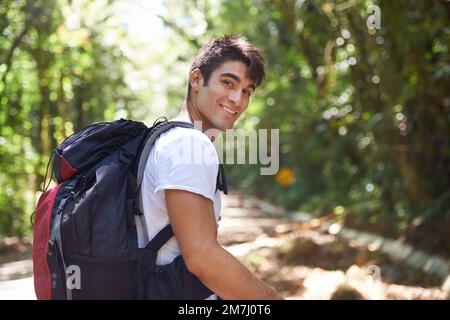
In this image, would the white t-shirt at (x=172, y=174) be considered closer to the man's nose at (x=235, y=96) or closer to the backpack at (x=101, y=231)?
the backpack at (x=101, y=231)

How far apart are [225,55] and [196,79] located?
144 mm

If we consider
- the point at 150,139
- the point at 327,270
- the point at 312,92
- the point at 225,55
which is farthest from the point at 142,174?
the point at 312,92

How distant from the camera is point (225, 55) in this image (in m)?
2.17

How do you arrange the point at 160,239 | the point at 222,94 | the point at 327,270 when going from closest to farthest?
the point at 160,239
the point at 222,94
the point at 327,270

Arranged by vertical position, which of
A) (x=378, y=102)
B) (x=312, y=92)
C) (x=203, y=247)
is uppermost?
(x=312, y=92)

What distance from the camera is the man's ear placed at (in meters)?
2.20

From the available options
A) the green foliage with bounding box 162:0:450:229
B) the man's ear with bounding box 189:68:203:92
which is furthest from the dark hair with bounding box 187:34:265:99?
the green foliage with bounding box 162:0:450:229

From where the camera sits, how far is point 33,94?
730 inches

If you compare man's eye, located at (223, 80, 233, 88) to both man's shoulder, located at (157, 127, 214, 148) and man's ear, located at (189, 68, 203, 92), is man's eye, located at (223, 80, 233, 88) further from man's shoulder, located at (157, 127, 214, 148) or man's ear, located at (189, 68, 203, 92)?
man's shoulder, located at (157, 127, 214, 148)

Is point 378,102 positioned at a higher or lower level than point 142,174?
higher

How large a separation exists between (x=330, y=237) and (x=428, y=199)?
4.58m

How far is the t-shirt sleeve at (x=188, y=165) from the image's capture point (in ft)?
5.68

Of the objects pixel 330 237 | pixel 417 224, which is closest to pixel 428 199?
pixel 417 224

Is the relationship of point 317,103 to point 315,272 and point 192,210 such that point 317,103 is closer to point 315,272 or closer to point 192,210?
point 315,272
